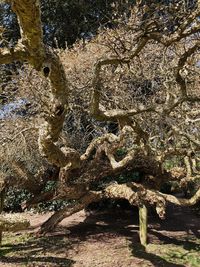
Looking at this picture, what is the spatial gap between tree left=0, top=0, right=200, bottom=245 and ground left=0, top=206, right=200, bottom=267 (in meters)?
0.58

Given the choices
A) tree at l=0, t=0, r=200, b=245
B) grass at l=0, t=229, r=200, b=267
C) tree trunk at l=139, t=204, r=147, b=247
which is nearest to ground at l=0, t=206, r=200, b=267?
grass at l=0, t=229, r=200, b=267

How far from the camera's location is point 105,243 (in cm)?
920

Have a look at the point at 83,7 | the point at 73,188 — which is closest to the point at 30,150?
the point at 73,188

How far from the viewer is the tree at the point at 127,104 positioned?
17.5ft

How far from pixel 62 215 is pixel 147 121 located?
3.22 m

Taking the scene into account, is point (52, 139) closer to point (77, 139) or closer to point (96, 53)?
point (77, 139)

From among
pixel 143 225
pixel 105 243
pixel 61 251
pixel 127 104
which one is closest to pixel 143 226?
pixel 143 225

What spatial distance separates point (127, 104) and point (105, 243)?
352cm

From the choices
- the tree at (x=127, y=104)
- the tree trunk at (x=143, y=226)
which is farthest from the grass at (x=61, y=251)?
the tree at (x=127, y=104)

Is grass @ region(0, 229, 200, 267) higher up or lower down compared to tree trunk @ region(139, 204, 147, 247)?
lower down

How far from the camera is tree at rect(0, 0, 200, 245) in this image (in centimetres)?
532

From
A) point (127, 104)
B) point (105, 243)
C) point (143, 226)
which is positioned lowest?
point (105, 243)

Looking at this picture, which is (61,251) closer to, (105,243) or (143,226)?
(105,243)

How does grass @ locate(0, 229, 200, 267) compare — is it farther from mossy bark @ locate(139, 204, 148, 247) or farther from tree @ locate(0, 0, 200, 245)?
tree @ locate(0, 0, 200, 245)
